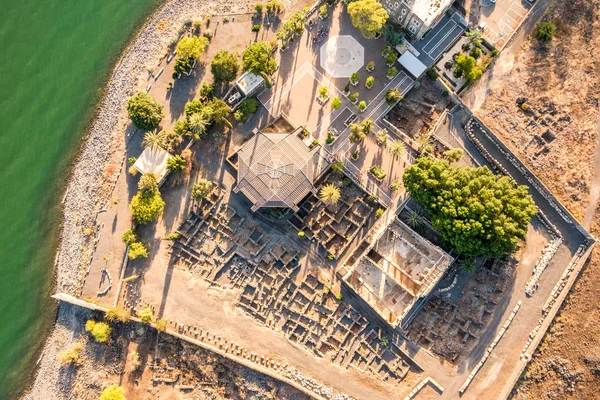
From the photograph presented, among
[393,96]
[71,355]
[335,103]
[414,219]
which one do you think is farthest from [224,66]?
[71,355]

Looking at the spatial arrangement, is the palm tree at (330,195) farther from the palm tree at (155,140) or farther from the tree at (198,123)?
the palm tree at (155,140)

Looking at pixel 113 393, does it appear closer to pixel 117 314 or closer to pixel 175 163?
pixel 117 314

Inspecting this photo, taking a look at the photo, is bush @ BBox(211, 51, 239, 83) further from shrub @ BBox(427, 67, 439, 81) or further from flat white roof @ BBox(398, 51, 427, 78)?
shrub @ BBox(427, 67, 439, 81)

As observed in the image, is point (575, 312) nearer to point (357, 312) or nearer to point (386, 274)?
point (386, 274)

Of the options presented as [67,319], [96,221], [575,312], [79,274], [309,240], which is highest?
[575,312]

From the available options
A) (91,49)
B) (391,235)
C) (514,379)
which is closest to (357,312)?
(391,235)
